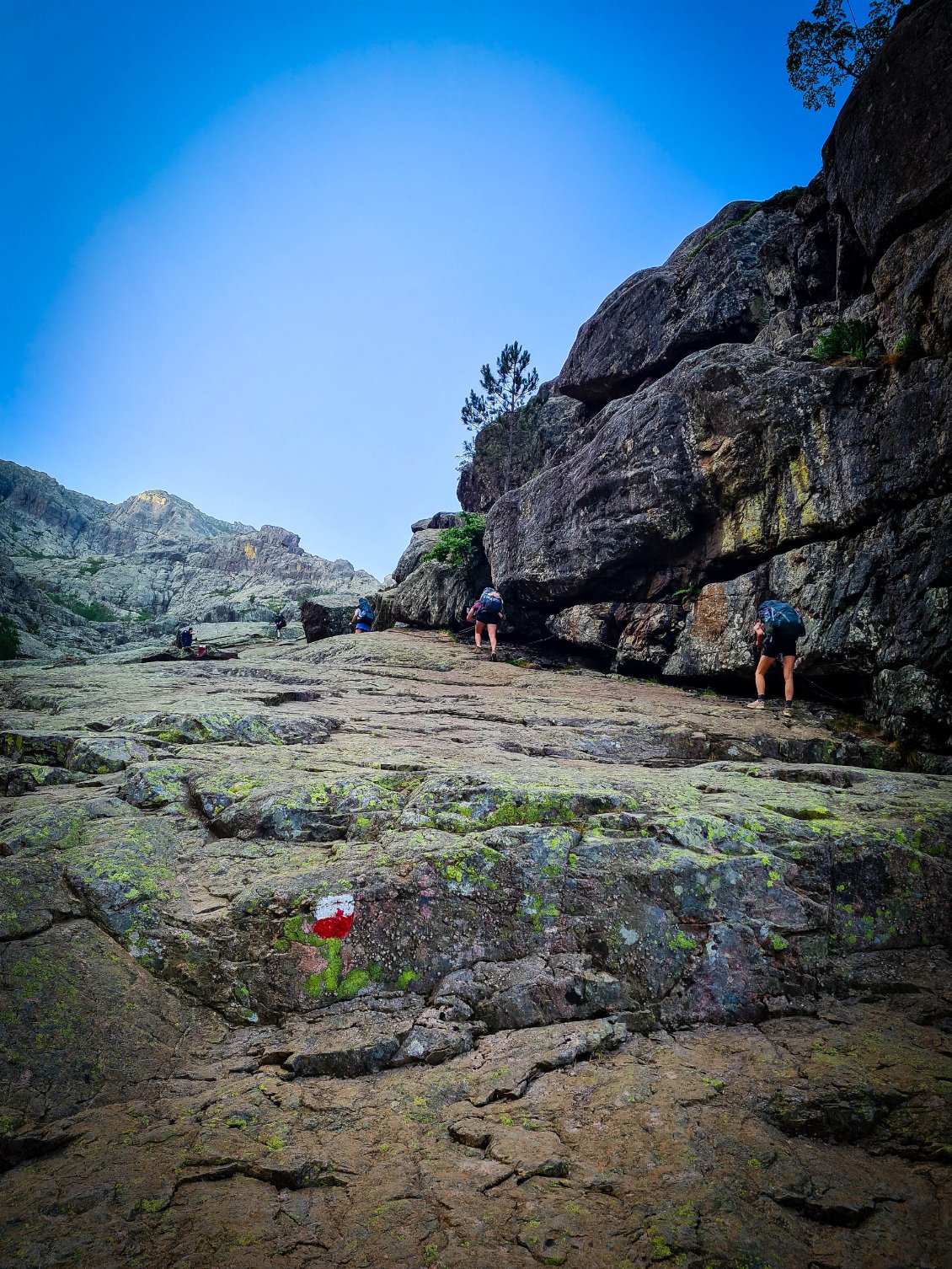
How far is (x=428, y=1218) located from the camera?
2.91 m

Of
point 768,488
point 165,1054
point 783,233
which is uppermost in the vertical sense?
point 783,233

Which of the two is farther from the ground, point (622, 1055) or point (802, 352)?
point (802, 352)

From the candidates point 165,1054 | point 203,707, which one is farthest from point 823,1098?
point 203,707

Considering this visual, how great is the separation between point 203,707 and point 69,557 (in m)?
158

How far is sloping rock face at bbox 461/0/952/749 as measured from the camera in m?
11.7

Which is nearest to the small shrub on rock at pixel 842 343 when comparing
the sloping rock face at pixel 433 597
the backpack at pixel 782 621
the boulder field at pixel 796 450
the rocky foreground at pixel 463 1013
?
the boulder field at pixel 796 450

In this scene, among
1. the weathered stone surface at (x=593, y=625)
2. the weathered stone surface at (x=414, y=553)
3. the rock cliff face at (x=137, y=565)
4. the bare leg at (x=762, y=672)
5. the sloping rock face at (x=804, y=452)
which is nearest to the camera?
the sloping rock face at (x=804, y=452)

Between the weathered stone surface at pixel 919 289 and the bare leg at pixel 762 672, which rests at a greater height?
the weathered stone surface at pixel 919 289

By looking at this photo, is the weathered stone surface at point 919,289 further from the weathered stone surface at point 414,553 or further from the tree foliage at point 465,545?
the weathered stone surface at point 414,553

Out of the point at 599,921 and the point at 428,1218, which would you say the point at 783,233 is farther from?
the point at 428,1218

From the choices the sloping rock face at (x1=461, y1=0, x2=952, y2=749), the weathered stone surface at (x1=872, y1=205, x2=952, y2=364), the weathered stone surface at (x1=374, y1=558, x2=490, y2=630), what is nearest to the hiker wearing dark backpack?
the sloping rock face at (x1=461, y1=0, x2=952, y2=749)

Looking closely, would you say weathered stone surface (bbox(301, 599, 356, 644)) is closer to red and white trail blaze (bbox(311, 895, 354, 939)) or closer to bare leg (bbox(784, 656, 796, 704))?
bare leg (bbox(784, 656, 796, 704))

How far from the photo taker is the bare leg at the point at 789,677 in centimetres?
1287

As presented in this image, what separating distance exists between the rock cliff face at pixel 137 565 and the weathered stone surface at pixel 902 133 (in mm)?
81904
